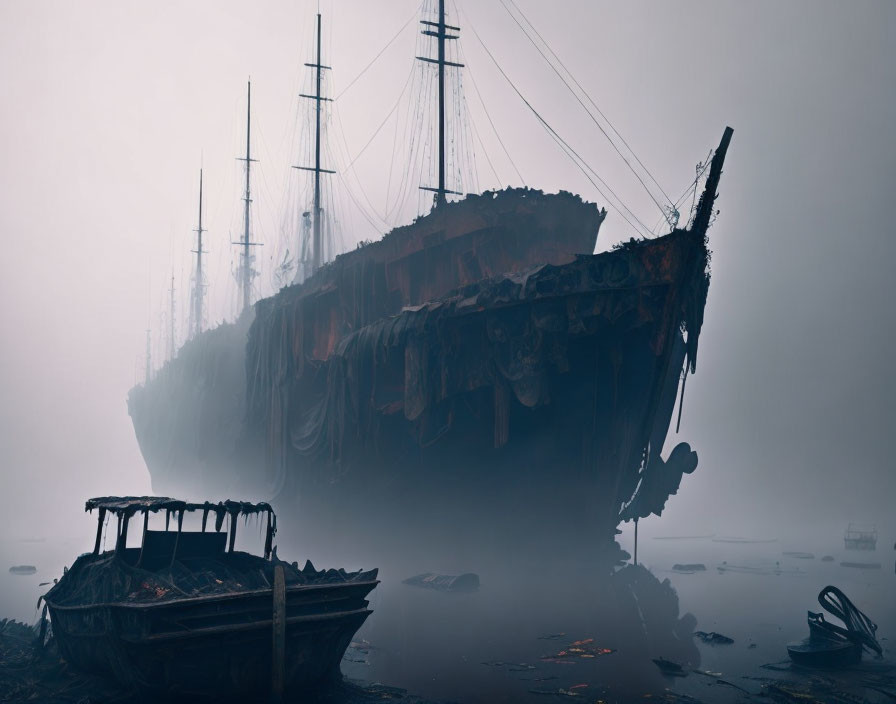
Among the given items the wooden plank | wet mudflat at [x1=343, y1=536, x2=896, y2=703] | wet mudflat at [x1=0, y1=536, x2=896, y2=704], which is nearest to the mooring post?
the wooden plank

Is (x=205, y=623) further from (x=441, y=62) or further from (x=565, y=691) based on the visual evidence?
(x=441, y=62)

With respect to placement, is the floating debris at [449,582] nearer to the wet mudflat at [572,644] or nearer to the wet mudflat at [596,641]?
the wet mudflat at [572,644]

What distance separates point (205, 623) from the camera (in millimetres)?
10477

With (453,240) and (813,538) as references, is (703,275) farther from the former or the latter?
(813,538)

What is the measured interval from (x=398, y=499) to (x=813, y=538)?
191 feet

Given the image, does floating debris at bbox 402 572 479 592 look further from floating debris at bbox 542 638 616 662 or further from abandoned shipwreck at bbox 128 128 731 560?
floating debris at bbox 542 638 616 662

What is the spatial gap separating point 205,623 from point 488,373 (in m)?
12.7

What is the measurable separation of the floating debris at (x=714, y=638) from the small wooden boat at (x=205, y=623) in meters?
8.47

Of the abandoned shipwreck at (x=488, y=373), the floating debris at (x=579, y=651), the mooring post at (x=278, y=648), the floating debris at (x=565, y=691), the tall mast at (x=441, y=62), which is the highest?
the tall mast at (x=441, y=62)

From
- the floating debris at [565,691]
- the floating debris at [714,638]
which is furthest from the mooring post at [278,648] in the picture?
the floating debris at [714,638]

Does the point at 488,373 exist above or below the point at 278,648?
above

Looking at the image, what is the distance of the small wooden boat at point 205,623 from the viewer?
10.4 metres

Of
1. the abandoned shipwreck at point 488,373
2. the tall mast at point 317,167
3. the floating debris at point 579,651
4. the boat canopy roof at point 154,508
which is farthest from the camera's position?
the tall mast at point 317,167

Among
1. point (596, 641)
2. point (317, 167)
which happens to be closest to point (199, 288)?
point (317, 167)
